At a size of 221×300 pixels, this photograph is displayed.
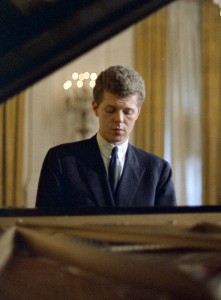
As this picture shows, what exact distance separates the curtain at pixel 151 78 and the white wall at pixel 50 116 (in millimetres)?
81

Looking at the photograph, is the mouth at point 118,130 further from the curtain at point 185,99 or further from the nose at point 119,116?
the curtain at point 185,99

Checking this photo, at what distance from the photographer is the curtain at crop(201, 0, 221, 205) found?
10.3 feet

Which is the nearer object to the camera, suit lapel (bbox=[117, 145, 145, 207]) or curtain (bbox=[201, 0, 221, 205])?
suit lapel (bbox=[117, 145, 145, 207])

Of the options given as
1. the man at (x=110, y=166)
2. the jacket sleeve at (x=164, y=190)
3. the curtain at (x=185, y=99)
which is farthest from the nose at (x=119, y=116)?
the curtain at (x=185, y=99)

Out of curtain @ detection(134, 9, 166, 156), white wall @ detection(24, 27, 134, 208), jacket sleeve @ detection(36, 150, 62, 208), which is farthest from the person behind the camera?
curtain @ detection(134, 9, 166, 156)

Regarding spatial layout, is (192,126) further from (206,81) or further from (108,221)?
(108,221)

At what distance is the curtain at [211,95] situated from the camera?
314 cm

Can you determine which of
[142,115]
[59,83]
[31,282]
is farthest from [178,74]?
[31,282]

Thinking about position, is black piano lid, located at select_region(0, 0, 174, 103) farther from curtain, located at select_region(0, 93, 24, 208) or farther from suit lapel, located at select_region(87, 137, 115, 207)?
curtain, located at select_region(0, 93, 24, 208)

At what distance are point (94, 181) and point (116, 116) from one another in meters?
0.12

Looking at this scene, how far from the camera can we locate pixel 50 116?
297 centimetres

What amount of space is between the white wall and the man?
1894 millimetres

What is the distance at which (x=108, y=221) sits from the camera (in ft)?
2.61

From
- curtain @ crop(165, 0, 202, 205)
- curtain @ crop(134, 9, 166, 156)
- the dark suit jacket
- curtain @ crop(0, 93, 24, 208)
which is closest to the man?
the dark suit jacket
